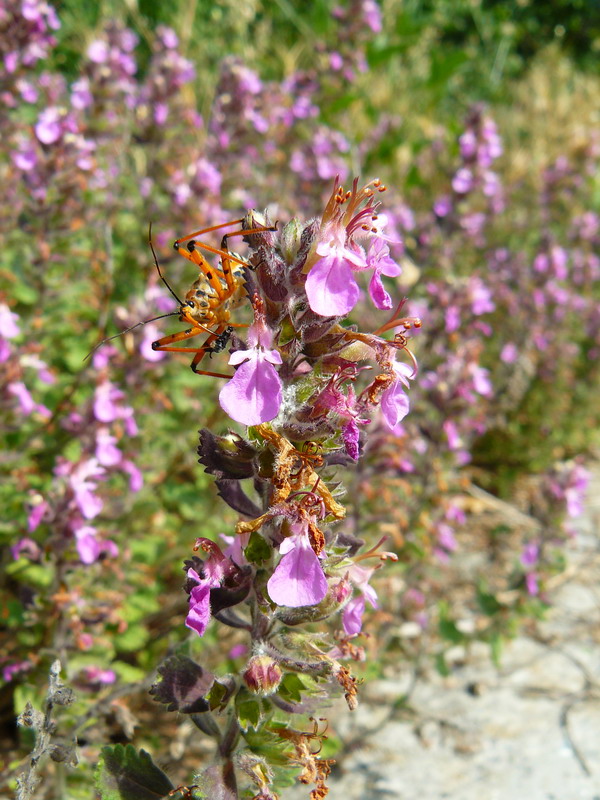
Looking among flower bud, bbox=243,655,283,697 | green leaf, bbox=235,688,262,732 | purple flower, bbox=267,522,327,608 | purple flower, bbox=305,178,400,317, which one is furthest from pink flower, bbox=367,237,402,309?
green leaf, bbox=235,688,262,732

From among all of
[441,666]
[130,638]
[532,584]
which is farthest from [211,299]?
[532,584]

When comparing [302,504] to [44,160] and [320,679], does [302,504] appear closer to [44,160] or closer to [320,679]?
[320,679]

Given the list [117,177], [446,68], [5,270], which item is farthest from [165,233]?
[446,68]

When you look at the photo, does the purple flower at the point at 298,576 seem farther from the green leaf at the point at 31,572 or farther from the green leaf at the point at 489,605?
the green leaf at the point at 489,605

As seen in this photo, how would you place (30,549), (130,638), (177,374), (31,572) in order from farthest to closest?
1. (177,374)
2. (130,638)
3. (31,572)
4. (30,549)

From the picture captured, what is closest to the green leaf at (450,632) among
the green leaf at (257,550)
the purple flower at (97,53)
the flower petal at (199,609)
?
the green leaf at (257,550)

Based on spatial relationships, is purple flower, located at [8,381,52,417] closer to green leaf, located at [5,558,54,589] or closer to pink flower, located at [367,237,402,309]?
green leaf, located at [5,558,54,589]

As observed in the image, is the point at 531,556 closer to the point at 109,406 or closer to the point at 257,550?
the point at 109,406
